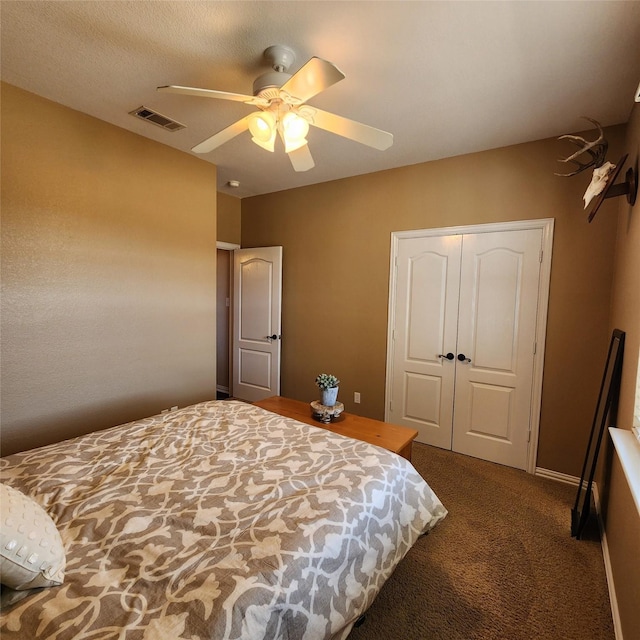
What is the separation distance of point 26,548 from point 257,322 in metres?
3.51

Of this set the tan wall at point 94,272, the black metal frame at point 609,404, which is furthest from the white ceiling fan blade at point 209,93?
the black metal frame at point 609,404

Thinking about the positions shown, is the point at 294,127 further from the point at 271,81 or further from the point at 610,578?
the point at 610,578

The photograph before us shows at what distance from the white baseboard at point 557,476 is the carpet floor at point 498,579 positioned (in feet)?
0.63

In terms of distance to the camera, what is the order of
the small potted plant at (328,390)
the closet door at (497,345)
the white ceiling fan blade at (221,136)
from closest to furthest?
the white ceiling fan blade at (221,136) < the small potted plant at (328,390) < the closet door at (497,345)

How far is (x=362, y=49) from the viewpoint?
1.76 metres

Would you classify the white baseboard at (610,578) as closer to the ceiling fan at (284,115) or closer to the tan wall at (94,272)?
the ceiling fan at (284,115)

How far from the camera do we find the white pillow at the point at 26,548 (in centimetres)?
86

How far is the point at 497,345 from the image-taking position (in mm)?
2885

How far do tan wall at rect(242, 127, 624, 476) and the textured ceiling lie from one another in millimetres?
418

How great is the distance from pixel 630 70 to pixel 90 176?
3.54 m

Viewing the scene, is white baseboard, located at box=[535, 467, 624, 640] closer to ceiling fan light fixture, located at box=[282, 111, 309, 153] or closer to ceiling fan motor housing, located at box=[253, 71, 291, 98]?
ceiling fan light fixture, located at box=[282, 111, 309, 153]

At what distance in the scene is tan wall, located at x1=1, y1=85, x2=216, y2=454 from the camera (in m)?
2.22

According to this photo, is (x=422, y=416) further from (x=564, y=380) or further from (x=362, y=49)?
(x=362, y=49)

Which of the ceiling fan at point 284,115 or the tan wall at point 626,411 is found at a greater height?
the ceiling fan at point 284,115
